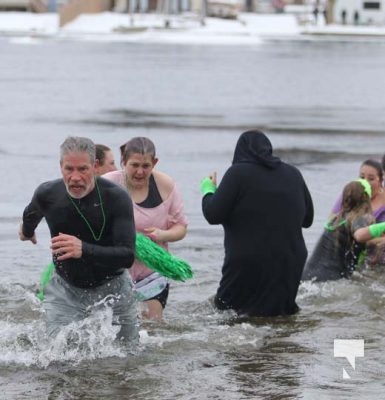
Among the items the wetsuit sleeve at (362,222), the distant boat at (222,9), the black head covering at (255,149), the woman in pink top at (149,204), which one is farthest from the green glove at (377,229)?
the distant boat at (222,9)

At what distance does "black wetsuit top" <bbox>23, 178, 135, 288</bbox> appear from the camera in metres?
7.77

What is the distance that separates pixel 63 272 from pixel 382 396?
2.00 m

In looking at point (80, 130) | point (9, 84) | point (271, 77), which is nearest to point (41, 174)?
point (80, 130)

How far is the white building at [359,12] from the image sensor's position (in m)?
129

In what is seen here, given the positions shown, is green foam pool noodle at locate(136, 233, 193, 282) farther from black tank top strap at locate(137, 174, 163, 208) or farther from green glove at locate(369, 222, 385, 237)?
green glove at locate(369, 222, 385, 237)

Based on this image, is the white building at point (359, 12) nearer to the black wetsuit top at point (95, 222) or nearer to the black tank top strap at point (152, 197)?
the black tank top strap at point (152, 197)

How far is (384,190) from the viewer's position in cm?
1138

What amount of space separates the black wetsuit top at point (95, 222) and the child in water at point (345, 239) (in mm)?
2993

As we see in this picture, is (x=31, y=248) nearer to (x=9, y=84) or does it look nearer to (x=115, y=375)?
(x=115, y=375)

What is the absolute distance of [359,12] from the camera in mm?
130125

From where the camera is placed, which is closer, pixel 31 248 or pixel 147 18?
pixel 31 248

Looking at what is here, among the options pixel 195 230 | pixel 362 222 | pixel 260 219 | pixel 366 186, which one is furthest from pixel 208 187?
pixel 195 230

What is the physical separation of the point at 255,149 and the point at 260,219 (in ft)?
1.58

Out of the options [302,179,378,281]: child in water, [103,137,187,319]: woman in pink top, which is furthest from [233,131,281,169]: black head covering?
[302,179,378,281]: child in water
